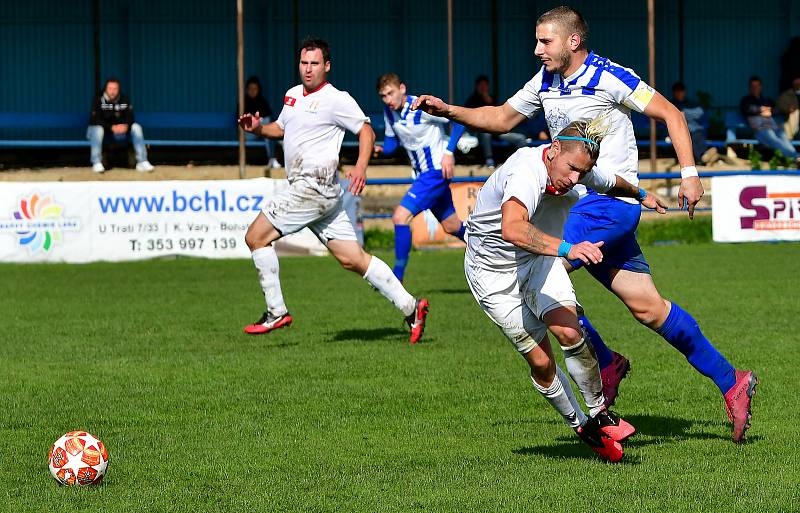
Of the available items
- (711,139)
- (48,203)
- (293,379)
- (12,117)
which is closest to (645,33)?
(711,139)

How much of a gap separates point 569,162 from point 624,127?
153 centimetres

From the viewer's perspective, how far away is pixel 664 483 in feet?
19.8

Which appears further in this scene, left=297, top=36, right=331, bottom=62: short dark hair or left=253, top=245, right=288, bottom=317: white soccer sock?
left=253, top=245, right=288, bottom=317: white soccer sock

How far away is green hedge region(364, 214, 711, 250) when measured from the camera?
21.9 meters

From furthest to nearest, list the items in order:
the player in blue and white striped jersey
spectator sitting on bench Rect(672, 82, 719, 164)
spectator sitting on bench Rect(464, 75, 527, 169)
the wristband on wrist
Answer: spectator sitting on bench Rect(672, 82, 719, 164)
spectator sitting on bench Rect(464, 75, 527, 169)
the player in blue and white striped jersey
the wristband on wrist

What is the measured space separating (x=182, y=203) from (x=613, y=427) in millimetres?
13889

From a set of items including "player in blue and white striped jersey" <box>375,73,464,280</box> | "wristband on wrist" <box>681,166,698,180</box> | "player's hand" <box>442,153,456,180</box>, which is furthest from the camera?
"player in blue and white striped jersey" <box>375,73,464,280</box>

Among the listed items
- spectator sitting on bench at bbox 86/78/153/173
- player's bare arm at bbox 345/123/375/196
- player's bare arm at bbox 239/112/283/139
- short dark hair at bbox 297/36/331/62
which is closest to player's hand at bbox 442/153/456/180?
player's bare arm at bbox 345/123/375/196

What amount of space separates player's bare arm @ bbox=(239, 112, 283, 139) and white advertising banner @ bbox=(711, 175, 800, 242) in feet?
34.9

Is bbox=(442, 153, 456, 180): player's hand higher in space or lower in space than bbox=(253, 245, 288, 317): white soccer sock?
higher

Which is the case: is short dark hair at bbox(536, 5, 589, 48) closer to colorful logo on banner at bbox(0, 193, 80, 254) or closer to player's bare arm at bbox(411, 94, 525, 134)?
player's bare arm at bbox(411, 94, 525, 134)

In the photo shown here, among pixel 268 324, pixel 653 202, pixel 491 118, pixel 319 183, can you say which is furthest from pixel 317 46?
pixel 653 202

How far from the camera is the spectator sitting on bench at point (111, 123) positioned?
81.0 feet

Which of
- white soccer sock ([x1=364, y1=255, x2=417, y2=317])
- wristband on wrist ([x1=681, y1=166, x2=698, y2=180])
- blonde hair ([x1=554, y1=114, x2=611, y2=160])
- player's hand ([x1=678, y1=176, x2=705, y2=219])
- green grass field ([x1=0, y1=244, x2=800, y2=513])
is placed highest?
blonde hair ([x1=554, y1=114, x2=611, y2=160])
